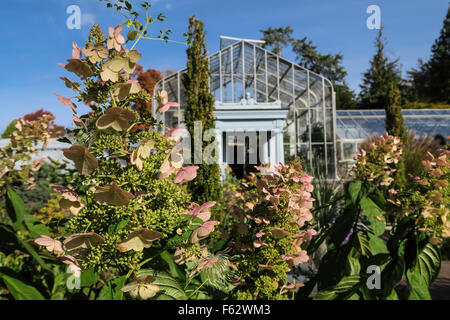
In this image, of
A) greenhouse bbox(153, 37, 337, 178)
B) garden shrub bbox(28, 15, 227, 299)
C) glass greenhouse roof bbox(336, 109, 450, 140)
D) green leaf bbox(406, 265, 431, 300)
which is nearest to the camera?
garden shrub bbox(28, 15, 227, 299)

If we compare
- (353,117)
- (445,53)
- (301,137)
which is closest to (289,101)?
(301,137)

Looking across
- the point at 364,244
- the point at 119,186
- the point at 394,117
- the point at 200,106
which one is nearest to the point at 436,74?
the point at 394,117

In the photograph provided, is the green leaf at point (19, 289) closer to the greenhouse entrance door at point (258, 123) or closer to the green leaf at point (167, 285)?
the green leaf at point (167, 285)

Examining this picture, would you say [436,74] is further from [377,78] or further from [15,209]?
[15,209]

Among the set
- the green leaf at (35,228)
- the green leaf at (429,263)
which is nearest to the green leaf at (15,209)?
the green leaf at (35,228)

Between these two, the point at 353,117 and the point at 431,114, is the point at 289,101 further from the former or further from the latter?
the point at 431,114

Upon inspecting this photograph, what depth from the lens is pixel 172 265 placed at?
89 centimetres

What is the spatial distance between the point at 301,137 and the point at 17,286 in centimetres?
1185

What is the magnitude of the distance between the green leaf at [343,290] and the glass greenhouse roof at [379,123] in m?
13.3

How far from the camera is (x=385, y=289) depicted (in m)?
1.47

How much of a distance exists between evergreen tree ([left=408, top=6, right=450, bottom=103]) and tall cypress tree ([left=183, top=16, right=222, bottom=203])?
2481cm

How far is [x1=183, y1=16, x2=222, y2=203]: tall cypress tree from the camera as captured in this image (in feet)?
19.3

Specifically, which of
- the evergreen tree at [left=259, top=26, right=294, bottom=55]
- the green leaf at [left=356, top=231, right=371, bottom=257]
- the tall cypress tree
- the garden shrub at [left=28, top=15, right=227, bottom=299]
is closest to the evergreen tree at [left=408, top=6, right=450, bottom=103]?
the evergreen tree at [left=259, top=26, right=294, bottom=55]

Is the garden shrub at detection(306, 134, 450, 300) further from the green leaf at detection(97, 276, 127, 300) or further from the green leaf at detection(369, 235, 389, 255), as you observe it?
the green leaf at detection(97, 276, 127, 300)
